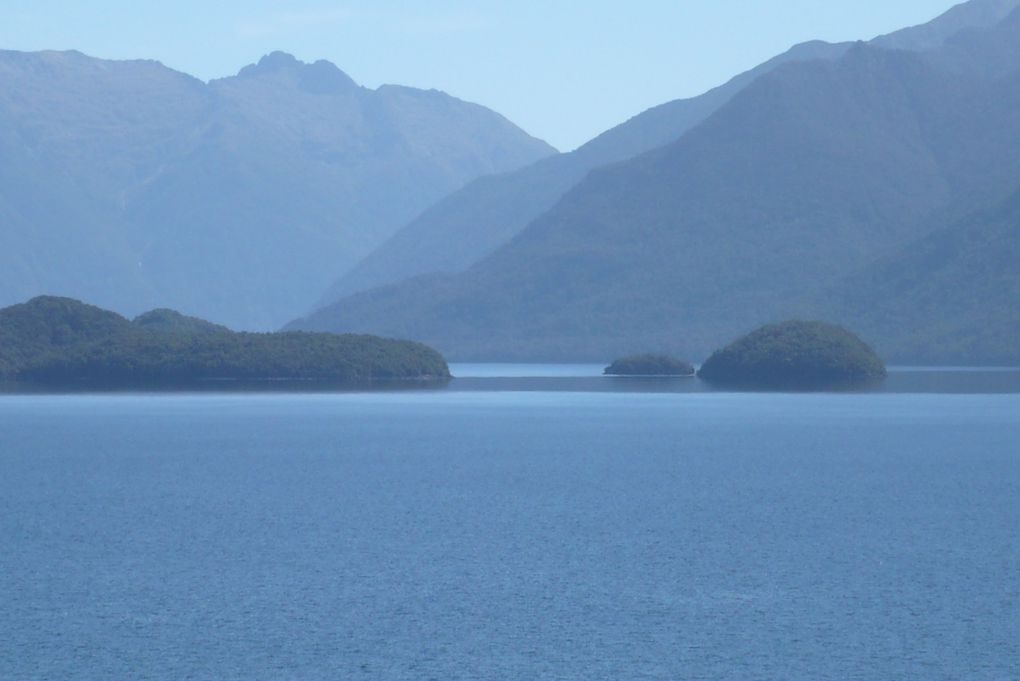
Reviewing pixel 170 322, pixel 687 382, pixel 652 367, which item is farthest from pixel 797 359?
pixel 170 322

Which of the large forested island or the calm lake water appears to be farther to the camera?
the large forested island

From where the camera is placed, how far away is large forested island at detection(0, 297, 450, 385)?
150 metres

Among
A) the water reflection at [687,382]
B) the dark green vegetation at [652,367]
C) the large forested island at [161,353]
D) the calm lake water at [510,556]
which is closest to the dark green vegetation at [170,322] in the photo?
the large forested island at [161,353]

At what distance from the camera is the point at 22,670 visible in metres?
31.4

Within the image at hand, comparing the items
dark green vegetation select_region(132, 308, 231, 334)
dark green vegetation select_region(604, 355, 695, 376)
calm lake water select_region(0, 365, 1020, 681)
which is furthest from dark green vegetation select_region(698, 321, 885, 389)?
calm lake water select_region(0, 365, 1020, 681)

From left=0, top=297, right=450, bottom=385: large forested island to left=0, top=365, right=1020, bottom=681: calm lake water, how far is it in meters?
66.0

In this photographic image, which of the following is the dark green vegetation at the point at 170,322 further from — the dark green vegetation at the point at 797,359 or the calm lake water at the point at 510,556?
the calm lake water at the point at 510,556

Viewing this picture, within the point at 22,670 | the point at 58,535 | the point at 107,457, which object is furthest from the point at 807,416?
the point at 22,670

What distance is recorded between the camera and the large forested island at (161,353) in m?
150

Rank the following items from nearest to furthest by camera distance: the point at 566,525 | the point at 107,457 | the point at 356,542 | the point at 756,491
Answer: the point at 356,542 → the point at 566,525 → the point at 756,491 → the point at 107,457

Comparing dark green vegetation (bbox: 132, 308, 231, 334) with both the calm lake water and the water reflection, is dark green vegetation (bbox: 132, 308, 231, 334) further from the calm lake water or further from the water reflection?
the calm lake water

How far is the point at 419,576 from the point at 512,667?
28.4 ft

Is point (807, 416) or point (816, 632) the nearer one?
point (816, 632)

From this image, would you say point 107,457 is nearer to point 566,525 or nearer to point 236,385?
point 566,525
